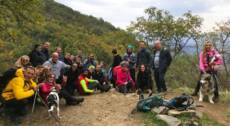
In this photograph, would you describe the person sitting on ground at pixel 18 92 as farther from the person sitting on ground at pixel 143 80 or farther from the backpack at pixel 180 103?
the person sitting on ground at pixel 143 80

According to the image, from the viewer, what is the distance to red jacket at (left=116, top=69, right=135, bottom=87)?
1411 centimetres

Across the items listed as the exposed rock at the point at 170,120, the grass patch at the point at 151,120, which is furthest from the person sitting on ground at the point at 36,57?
the exposed rock at the point at 170,120

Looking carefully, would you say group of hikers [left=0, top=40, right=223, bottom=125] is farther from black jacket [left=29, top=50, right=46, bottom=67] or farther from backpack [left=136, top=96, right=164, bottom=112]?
backpack [left=136, top=96, right=164, bottom=112]

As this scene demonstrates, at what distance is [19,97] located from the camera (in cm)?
1064

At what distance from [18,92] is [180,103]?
414cm

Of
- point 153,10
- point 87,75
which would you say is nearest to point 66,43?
point 153,10

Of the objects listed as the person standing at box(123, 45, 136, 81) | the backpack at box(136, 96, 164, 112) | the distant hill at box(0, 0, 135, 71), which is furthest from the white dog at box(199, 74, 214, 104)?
the distant hill at box(0, 0, 135, 71)

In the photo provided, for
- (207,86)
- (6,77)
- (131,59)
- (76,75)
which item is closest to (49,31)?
(131,59)

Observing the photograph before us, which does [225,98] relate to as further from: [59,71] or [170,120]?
[59,71]

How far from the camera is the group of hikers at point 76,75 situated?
10.8m

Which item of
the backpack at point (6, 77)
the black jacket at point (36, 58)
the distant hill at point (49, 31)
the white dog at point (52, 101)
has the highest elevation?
the distant hill at point (49, 31)

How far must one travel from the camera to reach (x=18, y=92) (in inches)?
418

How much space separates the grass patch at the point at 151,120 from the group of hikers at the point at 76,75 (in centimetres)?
189

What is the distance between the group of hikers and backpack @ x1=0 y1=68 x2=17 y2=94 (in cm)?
2
